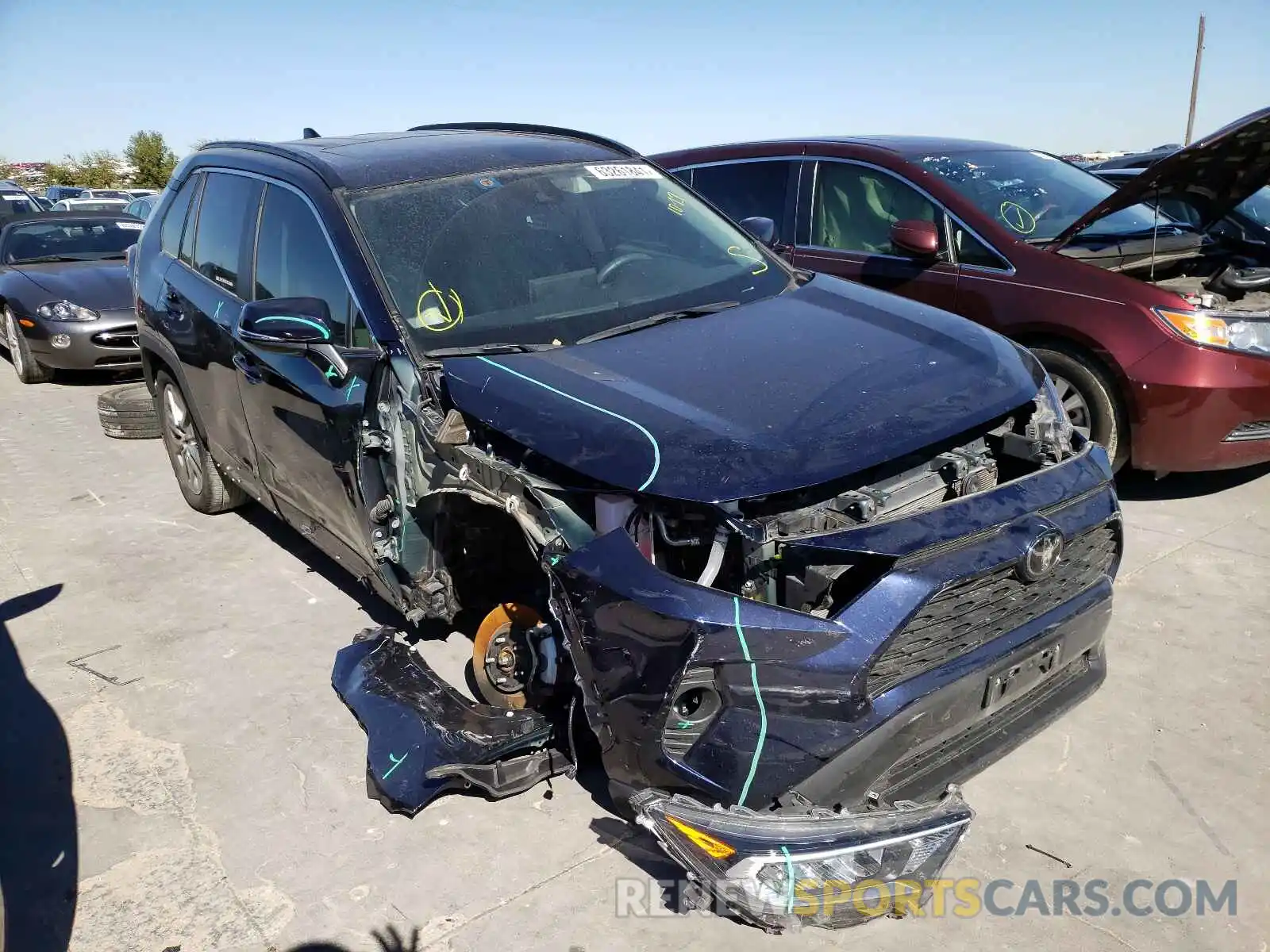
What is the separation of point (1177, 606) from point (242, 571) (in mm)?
4236

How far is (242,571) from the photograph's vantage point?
191 inches

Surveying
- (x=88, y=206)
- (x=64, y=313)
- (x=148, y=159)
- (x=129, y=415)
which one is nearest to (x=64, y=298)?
(x=64, y=313)

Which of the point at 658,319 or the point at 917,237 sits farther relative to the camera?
the point at 917,237

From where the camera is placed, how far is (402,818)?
9.83ft

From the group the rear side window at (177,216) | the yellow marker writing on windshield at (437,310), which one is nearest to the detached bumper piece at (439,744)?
the yellow marker writing on windshield at (437,310)

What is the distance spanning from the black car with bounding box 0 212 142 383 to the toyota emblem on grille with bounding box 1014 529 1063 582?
788cm

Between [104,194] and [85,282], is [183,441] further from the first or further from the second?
[104,194]

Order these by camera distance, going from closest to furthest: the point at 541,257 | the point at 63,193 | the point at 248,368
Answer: the point at 541,257
the point at 248,368
the point at 63,193

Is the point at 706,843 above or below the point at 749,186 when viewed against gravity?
below

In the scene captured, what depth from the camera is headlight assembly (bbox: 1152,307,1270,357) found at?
178 inches

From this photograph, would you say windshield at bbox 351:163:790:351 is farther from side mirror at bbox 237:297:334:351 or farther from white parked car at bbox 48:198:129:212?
white parked car at bbox 48:198:129:212

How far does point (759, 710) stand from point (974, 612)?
0.66m

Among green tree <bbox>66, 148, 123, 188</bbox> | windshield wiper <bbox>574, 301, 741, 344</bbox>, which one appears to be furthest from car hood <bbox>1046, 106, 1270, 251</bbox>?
green tree <bbox>66, 148, 123, 188</bbox>

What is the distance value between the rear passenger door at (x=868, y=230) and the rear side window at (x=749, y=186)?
17 cm
